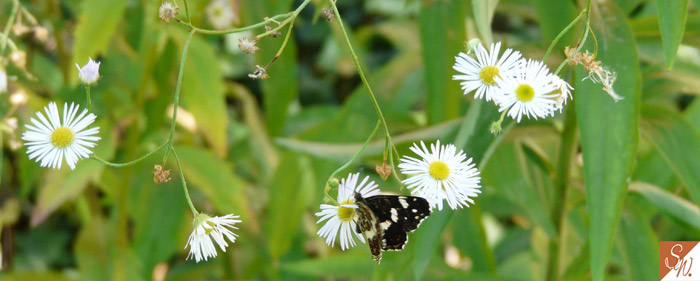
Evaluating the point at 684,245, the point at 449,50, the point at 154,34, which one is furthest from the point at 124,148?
the point at 684,245

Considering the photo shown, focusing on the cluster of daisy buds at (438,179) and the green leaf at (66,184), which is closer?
the cluster of daisy buds at (438,179)

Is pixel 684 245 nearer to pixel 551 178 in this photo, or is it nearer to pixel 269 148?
pixel 551 178

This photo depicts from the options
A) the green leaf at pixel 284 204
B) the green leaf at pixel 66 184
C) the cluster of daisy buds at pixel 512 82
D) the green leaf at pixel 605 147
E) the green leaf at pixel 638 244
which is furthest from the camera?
the green leaf at pixel 284 204

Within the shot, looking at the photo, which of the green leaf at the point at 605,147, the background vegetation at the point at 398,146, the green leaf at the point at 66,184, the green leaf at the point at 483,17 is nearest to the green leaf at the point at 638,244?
the background vegetation at the point at 398,146

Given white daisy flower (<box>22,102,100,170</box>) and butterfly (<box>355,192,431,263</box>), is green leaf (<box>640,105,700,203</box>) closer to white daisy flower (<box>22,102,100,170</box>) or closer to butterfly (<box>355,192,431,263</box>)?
butterfly (<box>355,192,431,263</box>)

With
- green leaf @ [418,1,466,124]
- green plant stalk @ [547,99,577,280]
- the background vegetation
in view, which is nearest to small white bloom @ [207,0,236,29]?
the background vegetation

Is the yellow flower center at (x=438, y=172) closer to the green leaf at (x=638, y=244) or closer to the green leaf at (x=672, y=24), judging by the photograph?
the green leaf at (x=672, y=24)

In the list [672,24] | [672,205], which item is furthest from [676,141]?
[672,24]
